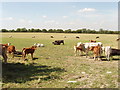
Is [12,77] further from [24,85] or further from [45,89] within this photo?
[45,89]

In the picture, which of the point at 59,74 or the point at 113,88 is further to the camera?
the point at 59,74

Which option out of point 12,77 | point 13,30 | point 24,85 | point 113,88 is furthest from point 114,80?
point 13,30

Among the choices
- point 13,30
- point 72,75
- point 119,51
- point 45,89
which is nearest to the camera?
point 45,89

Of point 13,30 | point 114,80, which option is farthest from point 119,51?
point 13,30

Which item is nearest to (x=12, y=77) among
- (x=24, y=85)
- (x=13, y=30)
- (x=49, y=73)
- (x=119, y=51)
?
(x=24, y=85)

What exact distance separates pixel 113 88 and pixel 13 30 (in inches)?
4583

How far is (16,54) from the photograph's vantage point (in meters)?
18.3

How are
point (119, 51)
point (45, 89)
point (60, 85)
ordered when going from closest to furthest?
point (45, 89) < point (60, 85) < point (119, 51)

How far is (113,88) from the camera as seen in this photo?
25.6ft

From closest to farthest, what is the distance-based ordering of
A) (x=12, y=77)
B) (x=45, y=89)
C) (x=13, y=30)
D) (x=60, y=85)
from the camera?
(x=45, y=89), (x=60, y=85), (x=12, y=77), (x=13, y=30)

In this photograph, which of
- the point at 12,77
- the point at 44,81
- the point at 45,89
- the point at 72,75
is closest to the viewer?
the point at 45,89

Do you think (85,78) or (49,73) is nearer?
(85,78)

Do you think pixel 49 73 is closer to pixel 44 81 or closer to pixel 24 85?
pixel 44 81

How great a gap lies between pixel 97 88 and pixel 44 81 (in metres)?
2.88
